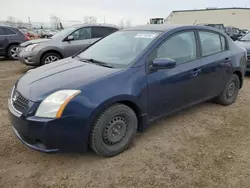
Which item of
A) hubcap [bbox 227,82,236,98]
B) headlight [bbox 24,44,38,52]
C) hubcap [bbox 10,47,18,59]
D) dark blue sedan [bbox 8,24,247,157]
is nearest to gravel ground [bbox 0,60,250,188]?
dark blue sedan [bbox 8,24,247,157]

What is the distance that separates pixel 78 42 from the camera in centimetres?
789

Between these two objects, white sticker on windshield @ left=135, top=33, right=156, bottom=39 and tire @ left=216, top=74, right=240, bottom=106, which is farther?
tire @ left=216, top=74, right=240, bottom=106

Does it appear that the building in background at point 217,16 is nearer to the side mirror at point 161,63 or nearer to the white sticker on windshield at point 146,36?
the white sticker on windshield at point 146,36

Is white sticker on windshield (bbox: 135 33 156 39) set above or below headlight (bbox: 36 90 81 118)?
above

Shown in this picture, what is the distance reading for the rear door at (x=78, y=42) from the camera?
7.70 metres

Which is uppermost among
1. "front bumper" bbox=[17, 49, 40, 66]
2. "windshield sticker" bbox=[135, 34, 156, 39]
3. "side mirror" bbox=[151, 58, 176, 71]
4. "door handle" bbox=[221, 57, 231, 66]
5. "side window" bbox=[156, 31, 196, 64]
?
"windshield sticker" bbox=[135, 34, 156, 39]

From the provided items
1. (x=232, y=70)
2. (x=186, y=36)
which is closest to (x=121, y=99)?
(x=186, y=36)

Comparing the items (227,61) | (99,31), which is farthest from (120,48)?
(99,31)

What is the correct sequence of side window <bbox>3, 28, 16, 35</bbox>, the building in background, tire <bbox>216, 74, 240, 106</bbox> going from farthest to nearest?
the building in background, side window <bbox>3, 28, 16, 35</bbox>, tire <bbox>216, 74, 240, 106</bbox>

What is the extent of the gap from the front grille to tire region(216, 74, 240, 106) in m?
3.36

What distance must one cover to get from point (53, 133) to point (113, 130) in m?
0.71

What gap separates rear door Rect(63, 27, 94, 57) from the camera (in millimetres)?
7703

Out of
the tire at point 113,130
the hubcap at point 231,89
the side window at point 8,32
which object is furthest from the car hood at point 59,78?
the side window at point 8,32

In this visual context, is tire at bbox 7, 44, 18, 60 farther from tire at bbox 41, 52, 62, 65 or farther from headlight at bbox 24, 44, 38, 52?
tire at bbox 41, 52, 62, 65
